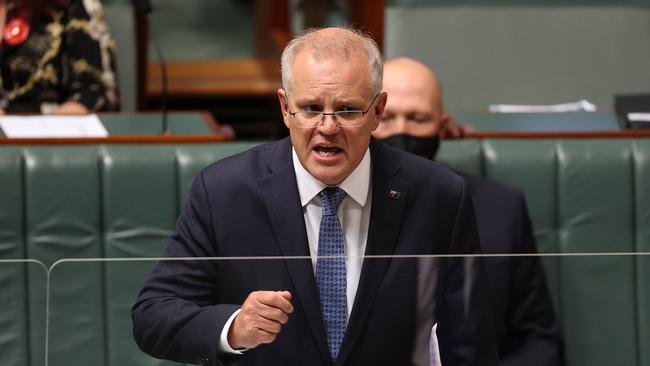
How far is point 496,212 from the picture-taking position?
1.42 m

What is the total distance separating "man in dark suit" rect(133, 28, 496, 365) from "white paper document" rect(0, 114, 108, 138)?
51 centimetres

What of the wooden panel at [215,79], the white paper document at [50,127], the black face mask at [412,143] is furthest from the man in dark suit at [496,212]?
the wooden panel at [215,79]

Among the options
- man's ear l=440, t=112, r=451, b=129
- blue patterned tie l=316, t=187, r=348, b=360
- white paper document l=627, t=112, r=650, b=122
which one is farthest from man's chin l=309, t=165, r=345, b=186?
white paper document l=627, t=112, r=650, b=122

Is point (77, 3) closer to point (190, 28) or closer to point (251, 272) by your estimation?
point (251, 272)

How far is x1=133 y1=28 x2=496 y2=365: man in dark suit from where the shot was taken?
3.03ft

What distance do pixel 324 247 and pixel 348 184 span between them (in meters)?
0.08

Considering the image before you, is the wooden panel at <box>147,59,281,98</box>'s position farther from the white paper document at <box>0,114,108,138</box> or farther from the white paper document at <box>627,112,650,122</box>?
the white paper document at <box>627,112,650,122</box>

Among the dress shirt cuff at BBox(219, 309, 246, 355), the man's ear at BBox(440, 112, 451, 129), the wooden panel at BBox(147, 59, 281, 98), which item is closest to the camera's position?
the dress shirt cuff at BBox(219, 309, 246, 355)

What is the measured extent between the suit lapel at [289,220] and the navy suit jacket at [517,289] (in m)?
0.18

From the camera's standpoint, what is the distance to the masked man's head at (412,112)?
147cm

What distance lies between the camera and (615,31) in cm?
227

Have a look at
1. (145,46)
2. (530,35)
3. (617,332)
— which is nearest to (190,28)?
(145,46)

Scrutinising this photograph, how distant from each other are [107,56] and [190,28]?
1378mm

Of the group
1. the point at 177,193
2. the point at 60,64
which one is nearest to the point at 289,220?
the point at 177,193
